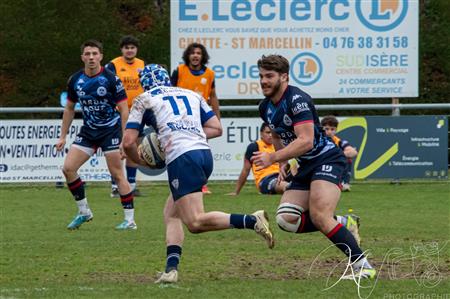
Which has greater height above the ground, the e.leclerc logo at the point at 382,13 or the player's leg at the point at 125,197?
the e.leclerc logo at the point at 382,13

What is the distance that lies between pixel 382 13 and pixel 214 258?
12.5m

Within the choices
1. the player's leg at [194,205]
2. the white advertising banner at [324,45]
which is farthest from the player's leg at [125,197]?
the white advertising banner at [324,45]

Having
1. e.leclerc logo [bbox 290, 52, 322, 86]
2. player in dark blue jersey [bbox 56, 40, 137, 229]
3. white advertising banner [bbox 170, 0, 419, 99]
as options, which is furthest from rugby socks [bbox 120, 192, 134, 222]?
e.leclerc logo [bbox 290, 52, 322, 86]

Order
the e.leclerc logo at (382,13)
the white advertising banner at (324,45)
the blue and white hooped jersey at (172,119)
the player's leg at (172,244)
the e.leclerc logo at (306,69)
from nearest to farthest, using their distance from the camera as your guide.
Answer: the player's leg at (172,244)
the blue and white hooped jersey at (172,119)
the white advertising banner at (324,45)
the e.leclerc logo at (306,69)
the e.leclerc logo at (382,13)

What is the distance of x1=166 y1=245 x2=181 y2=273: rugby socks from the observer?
809 centimetres

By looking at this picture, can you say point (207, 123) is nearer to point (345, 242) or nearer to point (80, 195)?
point (345, 242)

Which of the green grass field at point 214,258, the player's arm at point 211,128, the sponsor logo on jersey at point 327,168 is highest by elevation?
the player's arm at point 211,128

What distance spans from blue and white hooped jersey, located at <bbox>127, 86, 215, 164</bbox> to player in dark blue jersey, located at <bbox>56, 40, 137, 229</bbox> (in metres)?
3.60

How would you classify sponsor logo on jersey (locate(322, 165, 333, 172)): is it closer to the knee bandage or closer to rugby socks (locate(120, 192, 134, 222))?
the knee bandage

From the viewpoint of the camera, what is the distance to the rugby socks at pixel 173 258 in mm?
8086

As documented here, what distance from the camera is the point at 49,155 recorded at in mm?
18516

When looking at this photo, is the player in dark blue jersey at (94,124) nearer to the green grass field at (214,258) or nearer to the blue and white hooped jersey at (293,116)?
the green grass field at (214,258)

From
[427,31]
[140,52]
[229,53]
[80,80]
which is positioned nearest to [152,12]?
[140,52]

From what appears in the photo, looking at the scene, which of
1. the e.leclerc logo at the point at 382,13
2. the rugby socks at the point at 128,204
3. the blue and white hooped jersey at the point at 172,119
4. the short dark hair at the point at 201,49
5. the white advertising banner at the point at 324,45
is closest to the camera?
the blue and white hooped jersey at the point at 172,119
